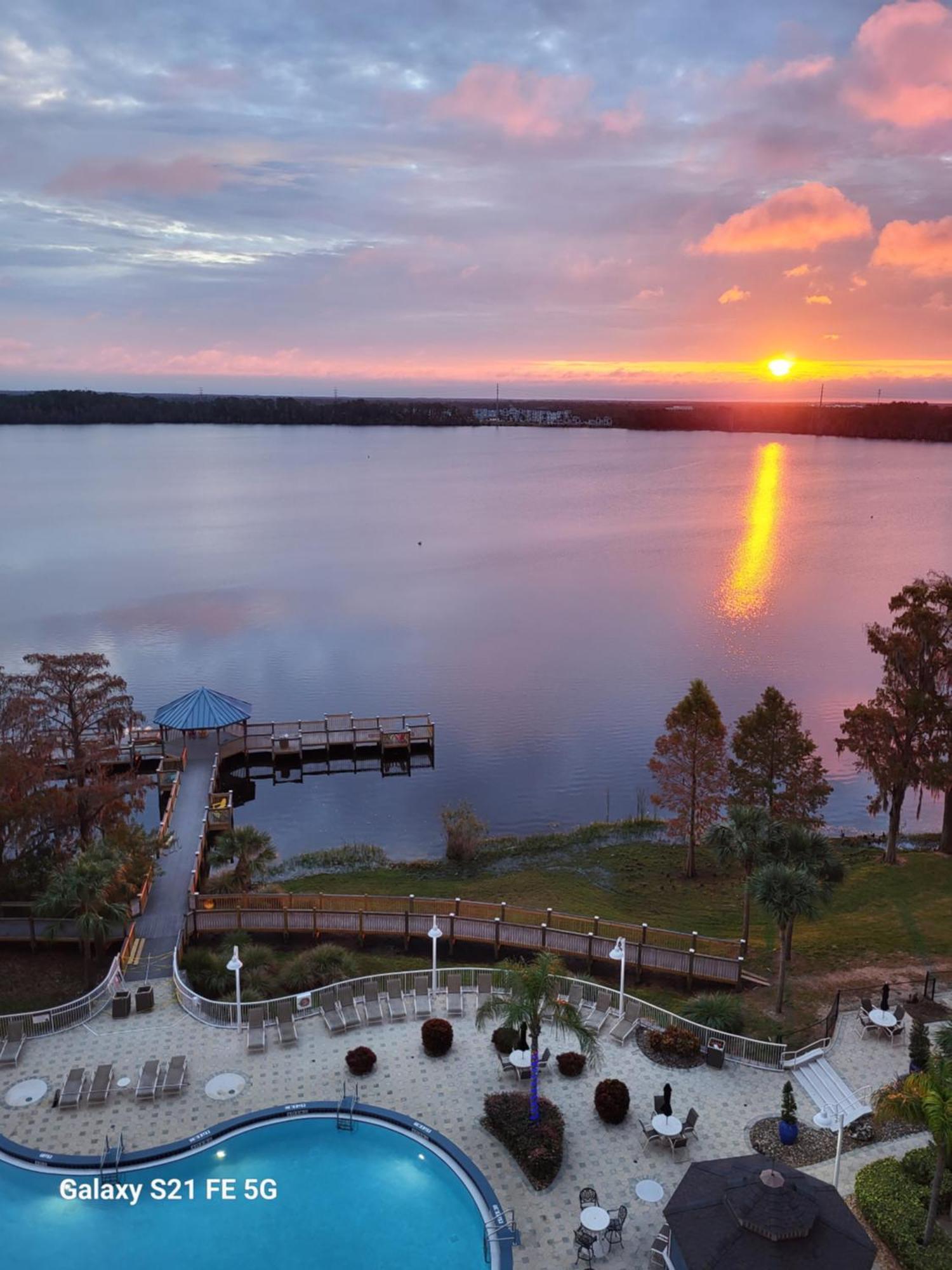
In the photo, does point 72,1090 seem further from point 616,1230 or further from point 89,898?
point 616,1230

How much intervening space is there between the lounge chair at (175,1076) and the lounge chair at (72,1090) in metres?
1.58

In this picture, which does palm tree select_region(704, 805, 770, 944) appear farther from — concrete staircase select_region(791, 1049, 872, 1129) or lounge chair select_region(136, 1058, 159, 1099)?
lounge chair select_region(136, 1058, 159, 1099)

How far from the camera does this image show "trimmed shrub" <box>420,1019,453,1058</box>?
18.8m

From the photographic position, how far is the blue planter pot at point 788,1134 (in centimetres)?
1636

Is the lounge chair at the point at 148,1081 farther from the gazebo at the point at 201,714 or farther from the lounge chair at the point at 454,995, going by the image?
the gazebo at the point at 201,714

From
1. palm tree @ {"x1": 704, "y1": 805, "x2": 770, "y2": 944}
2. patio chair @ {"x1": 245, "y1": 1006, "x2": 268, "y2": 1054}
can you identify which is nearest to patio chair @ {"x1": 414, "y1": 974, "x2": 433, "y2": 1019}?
patio chair @ {"x1": 245, "y1": 1006, "x2": 268, "y2": 1054}

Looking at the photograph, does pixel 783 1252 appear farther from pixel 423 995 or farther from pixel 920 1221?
pixel 423 995

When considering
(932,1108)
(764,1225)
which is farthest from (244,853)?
(932,1108)

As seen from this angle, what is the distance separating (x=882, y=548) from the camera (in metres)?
95.2

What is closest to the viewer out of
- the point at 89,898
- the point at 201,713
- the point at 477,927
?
the point at 89,898

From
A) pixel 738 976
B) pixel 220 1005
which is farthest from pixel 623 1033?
pixel 220 1005

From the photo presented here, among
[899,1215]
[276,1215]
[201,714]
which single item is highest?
[201,714]

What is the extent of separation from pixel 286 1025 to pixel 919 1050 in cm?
1329

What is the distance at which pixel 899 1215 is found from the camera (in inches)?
564
